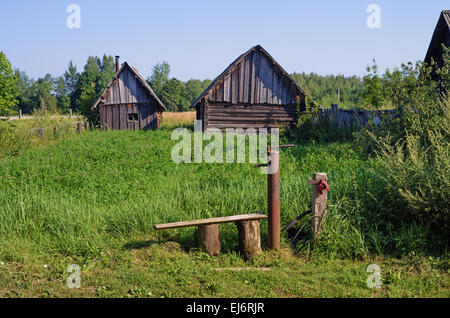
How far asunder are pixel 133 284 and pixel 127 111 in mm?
20238

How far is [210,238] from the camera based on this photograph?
552 cm

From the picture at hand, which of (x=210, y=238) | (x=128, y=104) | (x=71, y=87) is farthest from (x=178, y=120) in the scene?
(x=71, y=87)

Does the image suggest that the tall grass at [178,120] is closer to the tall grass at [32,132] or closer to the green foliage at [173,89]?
the tall grass at [32,132]

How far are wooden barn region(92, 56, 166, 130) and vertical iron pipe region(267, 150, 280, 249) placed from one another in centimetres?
1909

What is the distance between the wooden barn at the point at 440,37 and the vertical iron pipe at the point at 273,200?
1143cm

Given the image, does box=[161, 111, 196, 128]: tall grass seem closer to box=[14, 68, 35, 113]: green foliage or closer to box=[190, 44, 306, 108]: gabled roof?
box=[190, 44, 306, 108]: gabled roof

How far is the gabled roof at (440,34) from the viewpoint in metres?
14.1

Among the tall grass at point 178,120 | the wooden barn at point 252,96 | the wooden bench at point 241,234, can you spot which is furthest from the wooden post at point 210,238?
the tall grass at point 178,120

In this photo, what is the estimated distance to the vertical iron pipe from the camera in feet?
18.0

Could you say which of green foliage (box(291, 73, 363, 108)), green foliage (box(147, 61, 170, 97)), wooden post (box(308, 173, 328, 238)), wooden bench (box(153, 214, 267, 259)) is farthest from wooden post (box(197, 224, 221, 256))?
green foliage (box(147, 61, 170, 97))

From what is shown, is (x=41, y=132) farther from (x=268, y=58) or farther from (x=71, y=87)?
(x=71, y=87)

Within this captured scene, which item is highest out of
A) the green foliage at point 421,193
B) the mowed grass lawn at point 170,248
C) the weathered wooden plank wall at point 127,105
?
the weathered wooden plank wall at point 127,105
